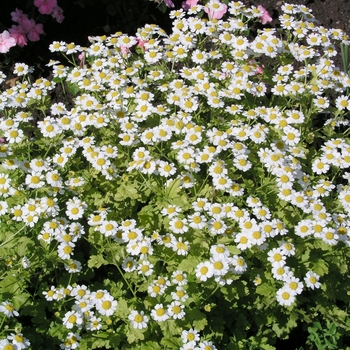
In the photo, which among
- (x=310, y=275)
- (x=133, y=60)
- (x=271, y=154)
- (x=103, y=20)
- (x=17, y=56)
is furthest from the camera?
(x=103, y=20)

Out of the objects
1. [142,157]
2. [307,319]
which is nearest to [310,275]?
[307,319]

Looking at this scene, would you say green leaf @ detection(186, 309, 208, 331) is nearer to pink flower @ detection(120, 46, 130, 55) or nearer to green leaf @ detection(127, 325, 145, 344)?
green leaf @ detection(127, 325, 145, 344)

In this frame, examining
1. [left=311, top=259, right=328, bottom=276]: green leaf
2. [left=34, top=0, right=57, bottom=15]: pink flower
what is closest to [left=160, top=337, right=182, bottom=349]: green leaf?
[left=311, top=259, right=328, bottom=276]: green leaf

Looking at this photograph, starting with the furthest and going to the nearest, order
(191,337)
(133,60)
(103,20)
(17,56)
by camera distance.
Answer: (103,20) < (17,56) < (133,60) < (191,337)

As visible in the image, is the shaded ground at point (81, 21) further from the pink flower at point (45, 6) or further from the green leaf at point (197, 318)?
the green leaf at point (197, 318)

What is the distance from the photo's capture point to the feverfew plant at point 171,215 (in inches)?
102

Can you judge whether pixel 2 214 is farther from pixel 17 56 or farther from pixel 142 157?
pixel 17 56

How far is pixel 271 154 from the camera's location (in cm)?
285

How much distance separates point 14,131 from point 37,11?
1.92m

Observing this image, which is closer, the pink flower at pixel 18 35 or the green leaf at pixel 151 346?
the green leaf at pixel 151 346

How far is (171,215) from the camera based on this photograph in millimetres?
2658

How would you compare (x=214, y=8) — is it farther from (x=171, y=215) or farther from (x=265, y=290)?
(x=265, y=290)

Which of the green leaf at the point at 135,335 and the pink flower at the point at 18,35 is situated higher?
the pink flower at the point at 18,35

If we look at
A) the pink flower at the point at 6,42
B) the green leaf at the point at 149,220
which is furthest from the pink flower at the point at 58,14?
the green leaf at the point at 149,220
